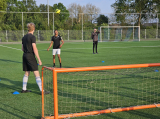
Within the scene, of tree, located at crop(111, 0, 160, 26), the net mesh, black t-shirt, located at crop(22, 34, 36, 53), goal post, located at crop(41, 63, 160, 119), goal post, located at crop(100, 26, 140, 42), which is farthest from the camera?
tree, located at crop(111, 0, 160, 26)

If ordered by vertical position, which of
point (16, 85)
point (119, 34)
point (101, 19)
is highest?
point (101, 19)

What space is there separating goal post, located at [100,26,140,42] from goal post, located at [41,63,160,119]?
35.7 metres

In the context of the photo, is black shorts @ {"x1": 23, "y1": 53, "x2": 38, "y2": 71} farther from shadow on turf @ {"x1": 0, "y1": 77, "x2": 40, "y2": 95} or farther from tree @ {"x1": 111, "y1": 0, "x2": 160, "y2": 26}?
tree @ {"x1": 111, "y1": 0, "x2": 160, "y2": 26}

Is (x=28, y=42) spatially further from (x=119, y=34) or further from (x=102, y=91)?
(x=119, y=34)

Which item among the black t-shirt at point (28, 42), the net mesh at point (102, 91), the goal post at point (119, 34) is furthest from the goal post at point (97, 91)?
the goal post at point (119, 34)

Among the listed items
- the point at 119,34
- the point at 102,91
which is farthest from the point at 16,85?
the point at 119,34

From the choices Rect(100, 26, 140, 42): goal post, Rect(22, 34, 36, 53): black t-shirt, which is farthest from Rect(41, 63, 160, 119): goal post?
Rect(100, 26, 140, 42): goal post

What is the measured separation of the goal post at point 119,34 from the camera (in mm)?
44688

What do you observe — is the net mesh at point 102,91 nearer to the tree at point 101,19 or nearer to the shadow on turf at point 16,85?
the shadow on turf at point 16,85

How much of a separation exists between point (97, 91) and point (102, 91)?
15cm

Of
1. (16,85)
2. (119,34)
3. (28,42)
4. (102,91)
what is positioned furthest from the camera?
(119,34)

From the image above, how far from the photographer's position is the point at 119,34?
4516cm

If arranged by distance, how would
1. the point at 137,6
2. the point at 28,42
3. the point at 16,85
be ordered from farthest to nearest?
1. the point at 137,6
2. the point at 16,85
3. the point at 28,42

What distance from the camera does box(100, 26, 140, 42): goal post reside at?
44.7 metres
